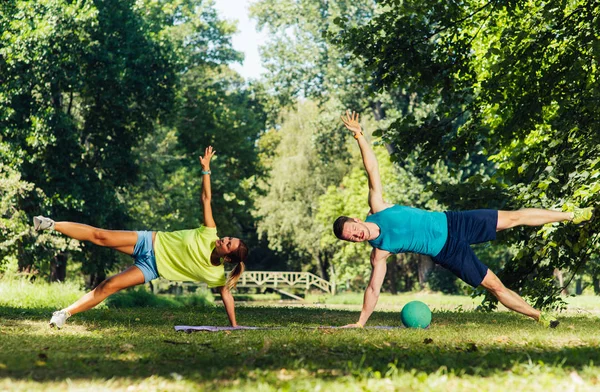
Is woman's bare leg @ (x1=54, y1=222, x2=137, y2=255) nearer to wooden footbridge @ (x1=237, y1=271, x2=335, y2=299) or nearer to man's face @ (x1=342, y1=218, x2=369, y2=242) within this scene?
man's face @ (x1=342, y1=218, x2=369, y2=242)

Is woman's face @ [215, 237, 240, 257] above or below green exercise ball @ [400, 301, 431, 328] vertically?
above

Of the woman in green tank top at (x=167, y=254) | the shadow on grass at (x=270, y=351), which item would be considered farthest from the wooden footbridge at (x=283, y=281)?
the woman in green tank top at (x=167, y=254)

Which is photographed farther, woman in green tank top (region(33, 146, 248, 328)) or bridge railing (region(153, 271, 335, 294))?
bridge railing (region(153, 271, 335, 294))

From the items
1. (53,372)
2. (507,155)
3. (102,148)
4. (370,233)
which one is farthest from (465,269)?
(102,148)

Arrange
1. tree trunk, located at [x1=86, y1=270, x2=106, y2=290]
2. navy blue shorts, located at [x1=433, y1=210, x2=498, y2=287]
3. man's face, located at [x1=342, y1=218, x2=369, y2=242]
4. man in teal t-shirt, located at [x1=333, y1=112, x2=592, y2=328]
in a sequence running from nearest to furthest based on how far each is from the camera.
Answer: man's face, located at [x1=342, y1=218, x2=369, y2=242], man in teal t-shirt, located at [x1=333, y1=112, x2=592, y2=328], navy blue shorts, located at [x1=433, y1=210, x2=498, y2=287], tree trunk, located at [x1=86, y1=270, x2=106, y2=290]

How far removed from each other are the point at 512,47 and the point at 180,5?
32591 mm

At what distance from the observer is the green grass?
565cm

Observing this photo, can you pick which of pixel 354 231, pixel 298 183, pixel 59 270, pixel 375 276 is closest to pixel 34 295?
pixel 59 270

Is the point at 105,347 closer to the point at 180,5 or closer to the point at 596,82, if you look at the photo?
the point at 596,82

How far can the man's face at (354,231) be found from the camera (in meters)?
8.97

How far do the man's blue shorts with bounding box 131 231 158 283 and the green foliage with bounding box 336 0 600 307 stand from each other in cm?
730

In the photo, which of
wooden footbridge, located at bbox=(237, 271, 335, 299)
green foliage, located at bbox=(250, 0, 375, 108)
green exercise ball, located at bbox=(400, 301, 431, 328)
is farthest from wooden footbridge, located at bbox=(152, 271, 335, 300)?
green exercise ball, located at bbox=(400, 301, 431, 328)

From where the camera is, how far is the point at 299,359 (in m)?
6.78

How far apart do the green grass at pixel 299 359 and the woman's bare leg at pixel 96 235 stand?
111cm
